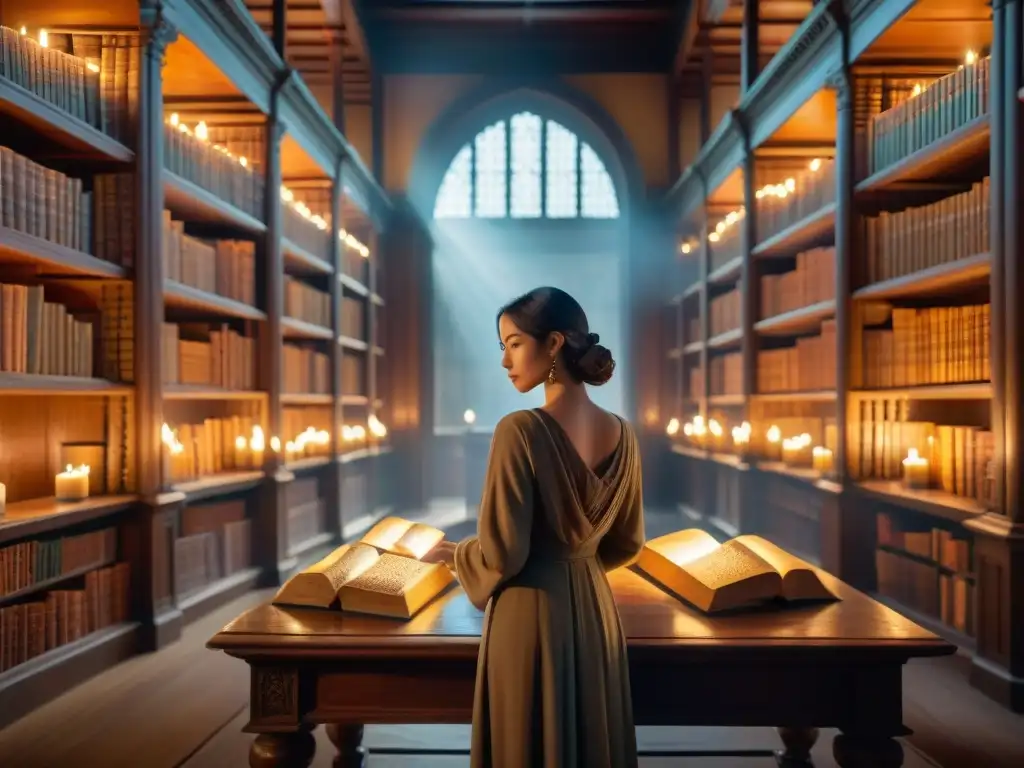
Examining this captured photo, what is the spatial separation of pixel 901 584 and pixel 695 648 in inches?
132

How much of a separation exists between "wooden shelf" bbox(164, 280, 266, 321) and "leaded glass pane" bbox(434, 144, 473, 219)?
5.34 m

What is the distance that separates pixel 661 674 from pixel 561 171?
31.0 feet

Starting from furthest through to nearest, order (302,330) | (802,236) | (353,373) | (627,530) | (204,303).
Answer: (353,373)
(302,330)
(802,236)
(204,303)
(627,530)

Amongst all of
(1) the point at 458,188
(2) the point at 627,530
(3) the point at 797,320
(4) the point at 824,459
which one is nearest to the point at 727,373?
(3) the point at 797,320

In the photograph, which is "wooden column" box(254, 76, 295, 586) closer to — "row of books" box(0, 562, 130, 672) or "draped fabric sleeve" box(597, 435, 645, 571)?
"row of books" box(0, 562, 130, 672)

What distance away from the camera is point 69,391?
3.67m

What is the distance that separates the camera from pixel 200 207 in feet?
16.8

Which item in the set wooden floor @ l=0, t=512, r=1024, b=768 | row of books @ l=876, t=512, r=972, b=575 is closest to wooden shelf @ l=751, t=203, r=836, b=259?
row of books @ l=876, t=512, r=972, b=575

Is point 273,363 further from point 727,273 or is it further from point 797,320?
point 727,273

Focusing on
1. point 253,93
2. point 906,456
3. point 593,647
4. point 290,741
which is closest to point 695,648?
point 593,647

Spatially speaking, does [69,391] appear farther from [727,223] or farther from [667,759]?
[727,223]

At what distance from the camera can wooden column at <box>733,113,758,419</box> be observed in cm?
653

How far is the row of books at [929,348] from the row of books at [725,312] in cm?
225

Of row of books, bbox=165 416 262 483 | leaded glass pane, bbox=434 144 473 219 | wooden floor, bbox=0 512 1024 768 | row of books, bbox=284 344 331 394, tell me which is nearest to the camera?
wooden floor, bbox=0 512 1024 768
